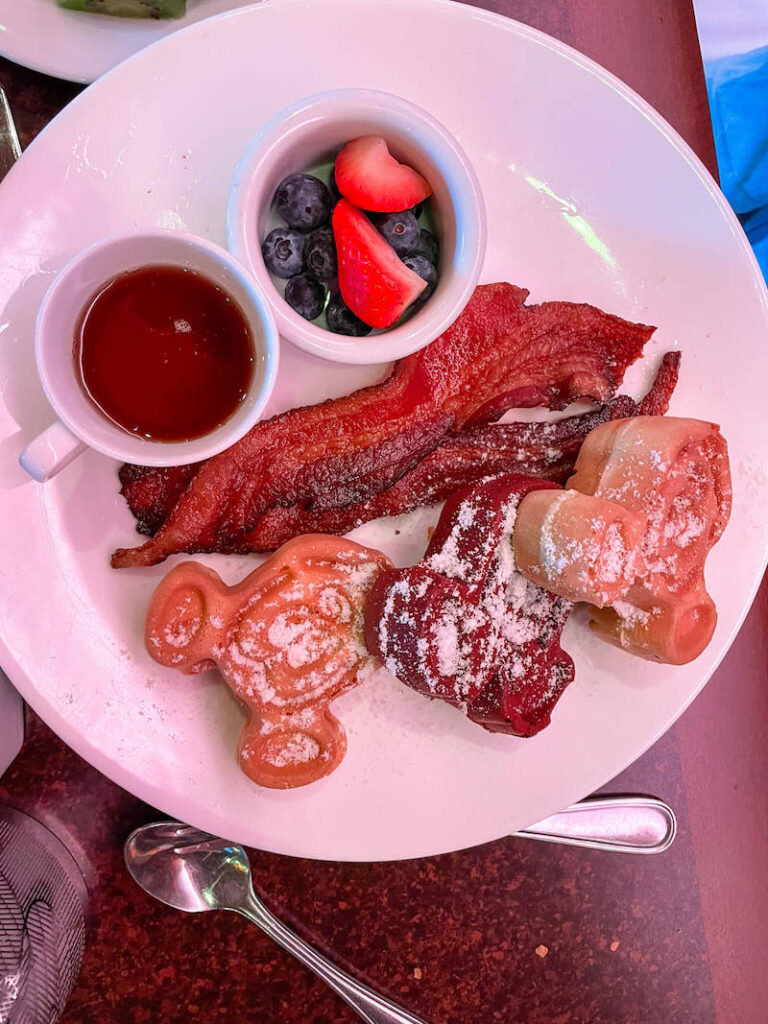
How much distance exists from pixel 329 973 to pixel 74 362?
1318mm

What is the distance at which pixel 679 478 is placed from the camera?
136 centimetres

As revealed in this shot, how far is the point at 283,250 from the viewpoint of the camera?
1.35 meters

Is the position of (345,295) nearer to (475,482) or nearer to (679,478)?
(475,482)

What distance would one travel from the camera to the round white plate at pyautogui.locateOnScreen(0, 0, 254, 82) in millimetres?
1448

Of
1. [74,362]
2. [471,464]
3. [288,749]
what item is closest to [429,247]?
[471,464]

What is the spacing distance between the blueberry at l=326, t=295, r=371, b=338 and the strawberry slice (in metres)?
0.17

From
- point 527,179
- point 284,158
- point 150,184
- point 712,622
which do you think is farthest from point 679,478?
point 150,184

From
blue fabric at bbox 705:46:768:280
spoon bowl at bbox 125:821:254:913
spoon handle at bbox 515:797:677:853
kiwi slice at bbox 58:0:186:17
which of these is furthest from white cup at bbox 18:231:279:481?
blue fabric at bbox 705:46:768:280

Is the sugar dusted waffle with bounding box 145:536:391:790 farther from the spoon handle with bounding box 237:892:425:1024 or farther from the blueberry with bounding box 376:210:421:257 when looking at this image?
the blueberry with bounding box 376:210:421:257

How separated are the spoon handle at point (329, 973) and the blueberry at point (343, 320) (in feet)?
3.78

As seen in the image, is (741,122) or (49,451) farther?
(741,122)

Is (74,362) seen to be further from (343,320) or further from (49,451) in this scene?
(343,320)

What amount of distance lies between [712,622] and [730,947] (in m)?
0.96

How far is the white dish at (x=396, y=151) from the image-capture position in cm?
129
